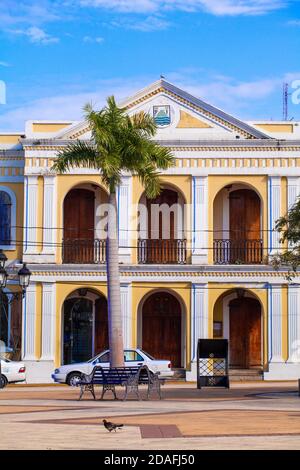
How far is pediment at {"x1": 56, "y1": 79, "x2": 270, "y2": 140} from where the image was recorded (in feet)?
123

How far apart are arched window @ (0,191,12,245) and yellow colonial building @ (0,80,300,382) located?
0.28 meters

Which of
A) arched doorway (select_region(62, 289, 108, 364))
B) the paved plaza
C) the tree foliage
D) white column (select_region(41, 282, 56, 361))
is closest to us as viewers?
the paved plaza

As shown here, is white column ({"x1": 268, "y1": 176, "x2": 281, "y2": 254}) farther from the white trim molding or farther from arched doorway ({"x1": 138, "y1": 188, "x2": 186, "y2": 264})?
the white trim molding

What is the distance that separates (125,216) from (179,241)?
7.37ft

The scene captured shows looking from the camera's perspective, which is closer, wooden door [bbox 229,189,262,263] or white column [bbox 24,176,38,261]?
white column [bbox 24,176,38,261]

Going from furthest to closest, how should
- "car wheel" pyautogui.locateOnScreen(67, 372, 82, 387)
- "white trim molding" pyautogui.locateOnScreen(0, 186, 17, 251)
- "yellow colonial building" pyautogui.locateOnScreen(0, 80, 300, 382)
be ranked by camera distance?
"white trim molding" pyautogui.locateOnScreen(0, 186, 17, 251) → "yellow colonial building" pyautogui.locateOnScreen(0, 80, 300, 382) → "car wheel" pyautogui.locateOnScreen(67, 372, 82, 387)

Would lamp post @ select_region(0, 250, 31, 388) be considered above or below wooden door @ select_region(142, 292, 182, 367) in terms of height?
above

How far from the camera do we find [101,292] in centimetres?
3791

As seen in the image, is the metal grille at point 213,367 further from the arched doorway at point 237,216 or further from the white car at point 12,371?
the arched doorway at point 237,216

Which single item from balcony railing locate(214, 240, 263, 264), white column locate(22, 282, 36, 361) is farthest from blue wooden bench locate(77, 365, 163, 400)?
balcony railing locate(214, 240, 263, 264)

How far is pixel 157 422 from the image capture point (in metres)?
16.8

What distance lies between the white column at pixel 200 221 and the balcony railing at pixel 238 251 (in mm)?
711

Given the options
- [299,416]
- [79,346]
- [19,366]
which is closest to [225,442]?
[299,416]
